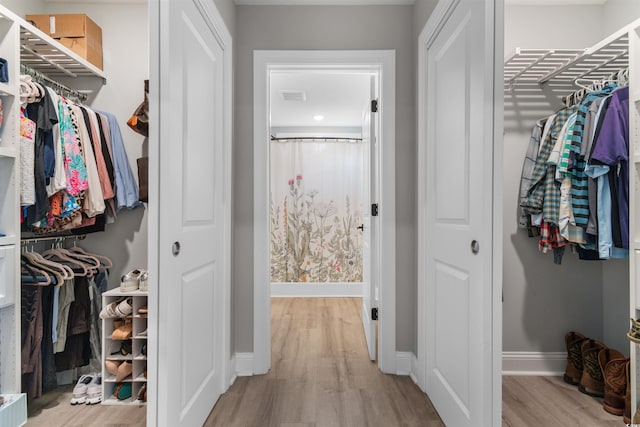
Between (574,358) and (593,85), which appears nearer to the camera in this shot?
(593,85)

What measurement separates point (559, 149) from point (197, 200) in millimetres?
1727

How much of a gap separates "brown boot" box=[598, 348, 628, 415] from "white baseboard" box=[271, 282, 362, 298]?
3.41 metres

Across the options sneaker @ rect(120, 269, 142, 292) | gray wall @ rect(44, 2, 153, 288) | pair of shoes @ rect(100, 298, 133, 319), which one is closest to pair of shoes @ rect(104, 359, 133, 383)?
pair of shoes @ rect(100, 298, 133, 319)

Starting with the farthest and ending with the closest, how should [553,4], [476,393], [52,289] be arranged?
[553,4] → [476,393] → [52,289]

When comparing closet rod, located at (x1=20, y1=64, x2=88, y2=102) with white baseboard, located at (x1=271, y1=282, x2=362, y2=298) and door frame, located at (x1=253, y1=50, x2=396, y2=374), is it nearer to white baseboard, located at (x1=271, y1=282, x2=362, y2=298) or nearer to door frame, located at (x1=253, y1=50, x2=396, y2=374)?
door frame, located at (x1=253, y1=50, x2=396, y2=374)

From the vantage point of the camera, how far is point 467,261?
1733 millimetres

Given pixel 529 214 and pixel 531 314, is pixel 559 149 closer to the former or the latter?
pixel 529 214

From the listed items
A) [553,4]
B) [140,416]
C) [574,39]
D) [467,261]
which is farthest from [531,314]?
[140,416]

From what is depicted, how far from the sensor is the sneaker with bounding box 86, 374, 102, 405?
1.70 meters

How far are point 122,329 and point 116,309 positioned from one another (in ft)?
0.43

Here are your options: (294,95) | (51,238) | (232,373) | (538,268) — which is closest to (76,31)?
(51,238)

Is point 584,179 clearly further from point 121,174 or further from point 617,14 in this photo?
point 121,174

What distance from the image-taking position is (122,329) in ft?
6.34

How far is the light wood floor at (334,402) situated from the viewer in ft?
5.74
